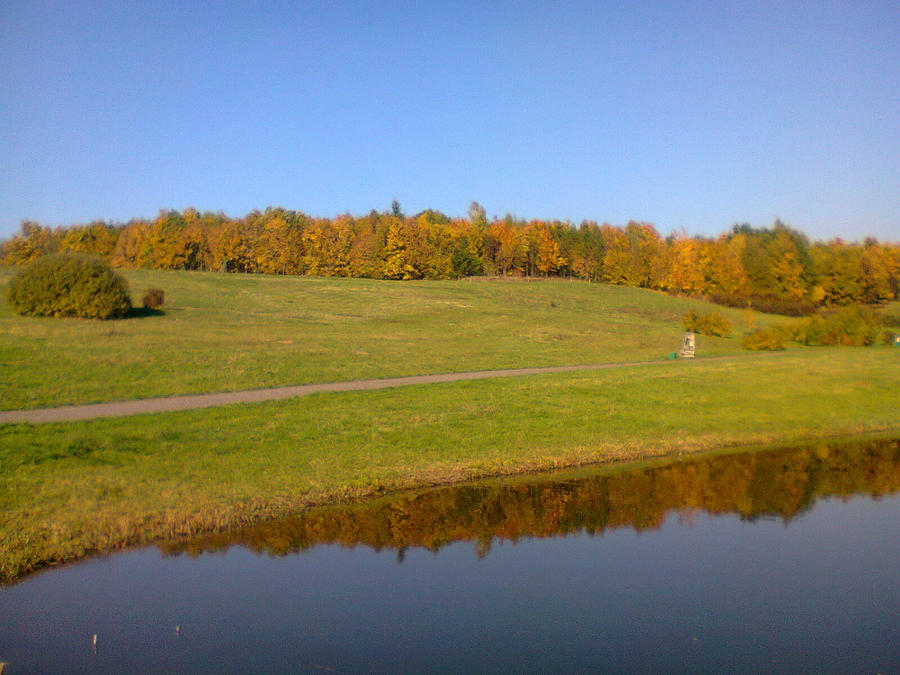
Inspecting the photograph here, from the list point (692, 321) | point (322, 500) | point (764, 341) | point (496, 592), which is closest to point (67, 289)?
point (322, 500)

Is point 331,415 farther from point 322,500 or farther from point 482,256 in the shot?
point 482,256

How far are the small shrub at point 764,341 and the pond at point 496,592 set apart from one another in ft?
110

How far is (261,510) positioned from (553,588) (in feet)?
18.7

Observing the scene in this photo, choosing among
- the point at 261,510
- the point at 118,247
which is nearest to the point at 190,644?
the point at 261,510

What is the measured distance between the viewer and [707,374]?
3225 cm

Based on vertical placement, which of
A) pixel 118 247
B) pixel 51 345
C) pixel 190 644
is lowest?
pixel 190 644

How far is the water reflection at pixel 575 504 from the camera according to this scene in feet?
42.7

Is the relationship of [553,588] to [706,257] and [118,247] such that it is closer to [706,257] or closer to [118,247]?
[706,257]

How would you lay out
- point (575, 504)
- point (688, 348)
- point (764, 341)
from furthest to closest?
point (764, 341)
point (688, 348)
point (575, 504)

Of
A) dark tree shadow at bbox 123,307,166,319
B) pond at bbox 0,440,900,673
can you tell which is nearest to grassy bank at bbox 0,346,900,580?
pond at bbox 0,440,900,673

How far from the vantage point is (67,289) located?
128 feet

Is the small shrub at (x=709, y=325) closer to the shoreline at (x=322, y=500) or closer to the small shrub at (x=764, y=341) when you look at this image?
the small shrub at (x=764, y=341)

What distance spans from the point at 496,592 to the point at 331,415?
35.9 ft

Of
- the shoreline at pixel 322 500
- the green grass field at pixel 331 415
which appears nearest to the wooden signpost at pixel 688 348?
the green grass field at pixel 331 415
